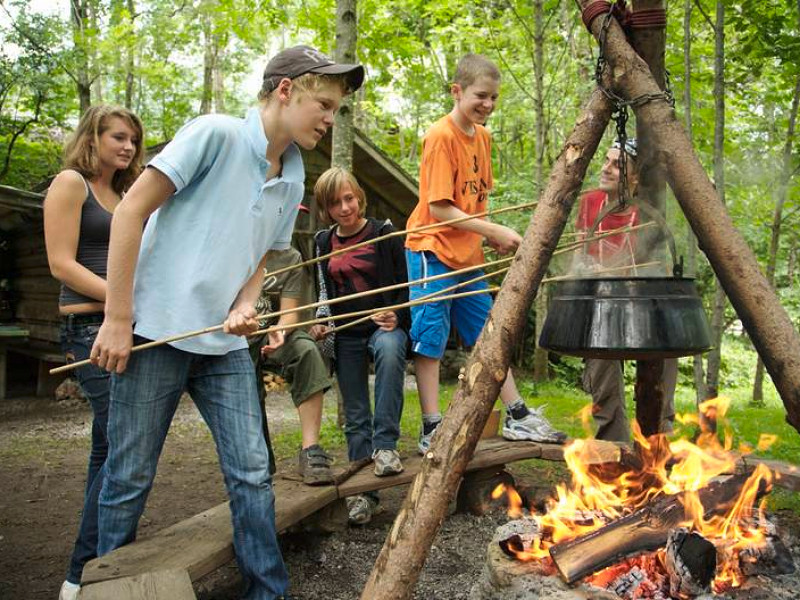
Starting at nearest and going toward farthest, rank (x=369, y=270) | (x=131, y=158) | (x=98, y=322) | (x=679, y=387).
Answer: (x=98, y=322) < (x=131, y=158) < (x=369, y=270) < (x=679, y=387)

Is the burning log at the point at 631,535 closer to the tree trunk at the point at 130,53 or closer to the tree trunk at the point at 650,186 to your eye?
the tree trunk at the point at 650,186

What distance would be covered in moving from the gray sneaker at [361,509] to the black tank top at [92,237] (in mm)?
1955

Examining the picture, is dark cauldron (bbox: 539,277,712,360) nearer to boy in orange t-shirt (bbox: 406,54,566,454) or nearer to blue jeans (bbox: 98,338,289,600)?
boy in orange t-shirt (bbox: 406,54,566,454)

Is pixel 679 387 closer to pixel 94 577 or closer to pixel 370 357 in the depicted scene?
pixel 370 357

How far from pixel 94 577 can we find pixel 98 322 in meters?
1.07

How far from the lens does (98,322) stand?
9.57 feet

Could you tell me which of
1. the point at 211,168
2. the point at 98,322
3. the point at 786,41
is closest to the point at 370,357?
the point at 98,322

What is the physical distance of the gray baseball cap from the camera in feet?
8.11

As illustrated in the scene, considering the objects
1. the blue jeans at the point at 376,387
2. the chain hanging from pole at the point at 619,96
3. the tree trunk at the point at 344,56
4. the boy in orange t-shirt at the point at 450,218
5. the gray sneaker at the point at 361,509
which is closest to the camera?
the chain hanging from pole at the point at 619,96

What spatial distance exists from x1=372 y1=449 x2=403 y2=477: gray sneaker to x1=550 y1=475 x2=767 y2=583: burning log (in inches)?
48.9

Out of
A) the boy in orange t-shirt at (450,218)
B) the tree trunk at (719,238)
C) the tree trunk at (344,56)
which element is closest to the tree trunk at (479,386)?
the tree trunk at (719,238)

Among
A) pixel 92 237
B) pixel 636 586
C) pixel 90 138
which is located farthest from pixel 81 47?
pixel 636 586

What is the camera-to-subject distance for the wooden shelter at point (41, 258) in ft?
31.6

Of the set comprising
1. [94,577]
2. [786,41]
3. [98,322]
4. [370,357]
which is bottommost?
[94,577]
